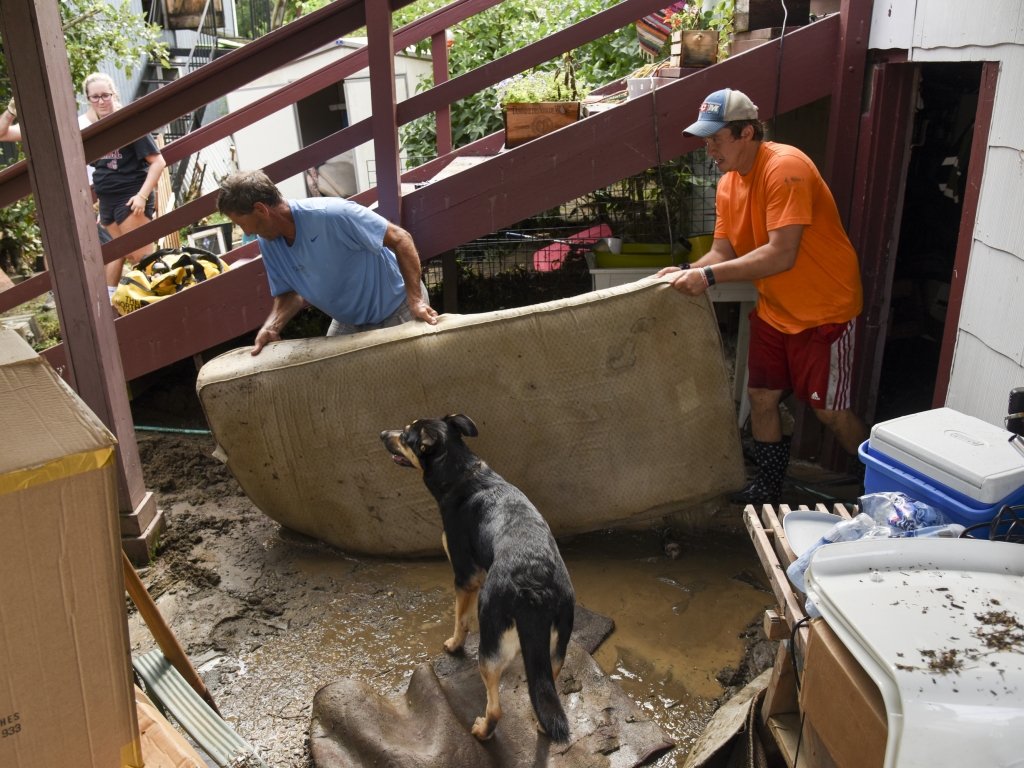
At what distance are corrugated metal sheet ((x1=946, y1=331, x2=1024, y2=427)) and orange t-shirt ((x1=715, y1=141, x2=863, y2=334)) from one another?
68 centimetres

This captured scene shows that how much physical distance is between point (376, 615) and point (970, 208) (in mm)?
3245

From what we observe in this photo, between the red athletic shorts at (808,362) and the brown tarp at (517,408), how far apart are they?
0.39m

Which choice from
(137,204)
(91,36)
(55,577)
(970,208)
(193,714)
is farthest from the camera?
(91,36)

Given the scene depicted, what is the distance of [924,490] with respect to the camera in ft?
8.31

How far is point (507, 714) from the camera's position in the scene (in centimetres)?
308

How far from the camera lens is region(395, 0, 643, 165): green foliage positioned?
9227mm

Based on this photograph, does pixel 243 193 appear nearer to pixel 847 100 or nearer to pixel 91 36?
pixel 847 100

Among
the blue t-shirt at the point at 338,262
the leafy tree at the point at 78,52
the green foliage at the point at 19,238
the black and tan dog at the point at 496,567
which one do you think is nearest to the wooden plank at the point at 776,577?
the black and tan dog at the point at 496,567

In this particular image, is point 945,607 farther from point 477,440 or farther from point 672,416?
point 477,440

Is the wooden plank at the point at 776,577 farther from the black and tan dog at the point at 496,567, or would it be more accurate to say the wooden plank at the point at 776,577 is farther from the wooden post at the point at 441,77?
the wooden post at the point at 441,77

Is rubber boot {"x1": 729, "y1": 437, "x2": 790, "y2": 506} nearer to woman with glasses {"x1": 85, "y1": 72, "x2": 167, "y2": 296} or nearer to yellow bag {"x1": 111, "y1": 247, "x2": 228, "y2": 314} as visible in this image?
yellow bag {"x1": 111, "y1": 247, "x2": 228, "y2": 314}

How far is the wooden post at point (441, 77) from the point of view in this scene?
6789mm

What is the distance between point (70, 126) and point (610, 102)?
125 inches

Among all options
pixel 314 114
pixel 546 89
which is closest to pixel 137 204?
pixel 546 89
